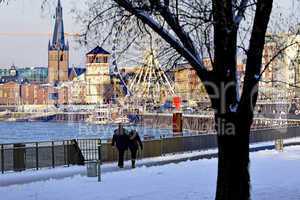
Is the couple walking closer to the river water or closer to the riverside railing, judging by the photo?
the riverside railing

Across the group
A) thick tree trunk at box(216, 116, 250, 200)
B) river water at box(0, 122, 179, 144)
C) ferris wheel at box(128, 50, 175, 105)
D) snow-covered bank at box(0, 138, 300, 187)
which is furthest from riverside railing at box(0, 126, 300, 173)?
river water at box(0, 122, 179, 144)

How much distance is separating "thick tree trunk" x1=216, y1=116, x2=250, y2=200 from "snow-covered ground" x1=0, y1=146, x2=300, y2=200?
3.07 metres

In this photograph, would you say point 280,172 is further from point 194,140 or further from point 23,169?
point 194,140

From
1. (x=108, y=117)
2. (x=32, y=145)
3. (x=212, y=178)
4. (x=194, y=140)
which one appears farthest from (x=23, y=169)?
(x=108, y=117)

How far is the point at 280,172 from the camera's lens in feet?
66.5

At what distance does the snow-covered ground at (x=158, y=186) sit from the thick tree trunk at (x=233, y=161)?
3069 mm

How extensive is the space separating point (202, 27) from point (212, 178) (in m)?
8.36

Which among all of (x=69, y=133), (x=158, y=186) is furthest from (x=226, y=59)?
(x=69, y=133)

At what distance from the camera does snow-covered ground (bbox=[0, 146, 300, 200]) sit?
14060 mm

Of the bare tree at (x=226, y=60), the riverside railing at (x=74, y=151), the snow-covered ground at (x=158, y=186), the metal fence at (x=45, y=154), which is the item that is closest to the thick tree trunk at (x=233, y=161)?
the bare tree at (x=226, y=60)

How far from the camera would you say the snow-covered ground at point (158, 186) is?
14060 mm

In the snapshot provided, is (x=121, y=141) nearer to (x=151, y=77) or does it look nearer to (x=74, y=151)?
(x=74, y=151)

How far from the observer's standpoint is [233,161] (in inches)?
403

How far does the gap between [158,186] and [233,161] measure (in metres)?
6.27
